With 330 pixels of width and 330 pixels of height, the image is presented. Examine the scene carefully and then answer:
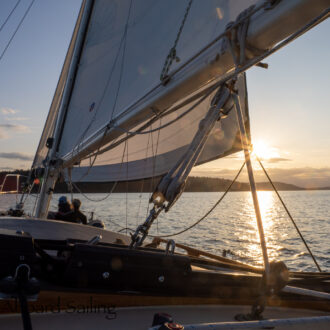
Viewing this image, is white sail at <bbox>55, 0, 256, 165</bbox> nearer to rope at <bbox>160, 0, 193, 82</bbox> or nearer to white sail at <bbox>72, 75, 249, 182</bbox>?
rope at <bbox>160, 0, 193, 82</bbox>

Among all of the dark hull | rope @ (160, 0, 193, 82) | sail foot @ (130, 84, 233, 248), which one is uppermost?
rope @ (160, 0, 193, 82)

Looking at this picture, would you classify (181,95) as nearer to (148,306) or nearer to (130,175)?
(148,306)

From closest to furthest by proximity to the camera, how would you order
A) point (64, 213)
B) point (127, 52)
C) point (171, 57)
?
point (171, 57), point (127, 52), point (64, 213)

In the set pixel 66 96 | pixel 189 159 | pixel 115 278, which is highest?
pixel 66 96

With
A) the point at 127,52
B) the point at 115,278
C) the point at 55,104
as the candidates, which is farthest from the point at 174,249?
the point at 55,104

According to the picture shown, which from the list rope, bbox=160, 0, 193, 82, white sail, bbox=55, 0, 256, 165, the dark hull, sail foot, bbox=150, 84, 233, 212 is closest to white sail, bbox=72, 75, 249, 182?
white sail, bbox=55, 0, 256, 165

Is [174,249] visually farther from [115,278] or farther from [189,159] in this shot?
[189,159]

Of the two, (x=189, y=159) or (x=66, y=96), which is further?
(x=66, y=96)

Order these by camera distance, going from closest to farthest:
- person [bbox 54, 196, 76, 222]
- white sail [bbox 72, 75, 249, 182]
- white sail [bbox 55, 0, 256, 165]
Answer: white sail [bbox 55, 0, 256, 165]
white sail [bbox 72, 75, 249, 182]
person [bbox 54, 196, 76, 222]

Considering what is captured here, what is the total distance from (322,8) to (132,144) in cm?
611

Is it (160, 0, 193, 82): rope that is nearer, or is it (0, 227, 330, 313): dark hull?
(0, 227, 330, 313): dark hull

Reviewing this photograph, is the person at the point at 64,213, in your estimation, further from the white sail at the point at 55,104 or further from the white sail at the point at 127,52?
the white sail at the point at 55,104

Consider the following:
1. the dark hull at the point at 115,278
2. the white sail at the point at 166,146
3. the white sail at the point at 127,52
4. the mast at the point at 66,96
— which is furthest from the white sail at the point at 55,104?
the dark hull at the point at 115,278

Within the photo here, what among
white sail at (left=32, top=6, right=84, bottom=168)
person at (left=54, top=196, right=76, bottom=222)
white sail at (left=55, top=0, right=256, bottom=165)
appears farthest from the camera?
white sail at (left=32, top=6, right=84, bottom=168)
